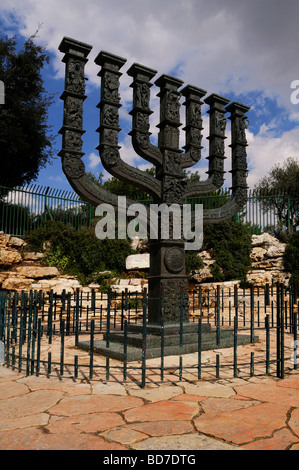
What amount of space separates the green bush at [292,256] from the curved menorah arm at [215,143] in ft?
19.2

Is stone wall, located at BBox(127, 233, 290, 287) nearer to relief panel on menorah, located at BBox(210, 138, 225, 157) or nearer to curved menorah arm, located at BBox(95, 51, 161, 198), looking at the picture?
relief panel on menorah, located at BBox(210, 138, 225, 157)

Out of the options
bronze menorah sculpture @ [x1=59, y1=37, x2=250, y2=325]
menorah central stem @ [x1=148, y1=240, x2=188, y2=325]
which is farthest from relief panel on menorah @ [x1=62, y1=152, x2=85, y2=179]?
menorah central stem @ [x1=148, y1=240, x2=188, y2=325]

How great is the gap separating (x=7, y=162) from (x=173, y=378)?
41.6ft

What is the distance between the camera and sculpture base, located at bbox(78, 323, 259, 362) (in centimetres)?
470

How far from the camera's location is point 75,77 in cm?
563

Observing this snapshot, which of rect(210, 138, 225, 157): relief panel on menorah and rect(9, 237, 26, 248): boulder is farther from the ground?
rect(210, 138, 225, 157): relief panel on menorah

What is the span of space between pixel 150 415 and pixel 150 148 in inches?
177

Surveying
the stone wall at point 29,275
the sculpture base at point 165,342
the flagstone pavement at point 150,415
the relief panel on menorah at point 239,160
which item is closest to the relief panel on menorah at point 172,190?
the relief panel on menorah at point 239,160

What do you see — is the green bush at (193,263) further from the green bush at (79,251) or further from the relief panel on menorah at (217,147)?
the relief panel on menorah at (217,147)

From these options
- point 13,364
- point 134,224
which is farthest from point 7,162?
point 13,364

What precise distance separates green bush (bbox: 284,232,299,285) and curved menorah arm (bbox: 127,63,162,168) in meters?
7.29

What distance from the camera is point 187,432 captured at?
227 centimetres
